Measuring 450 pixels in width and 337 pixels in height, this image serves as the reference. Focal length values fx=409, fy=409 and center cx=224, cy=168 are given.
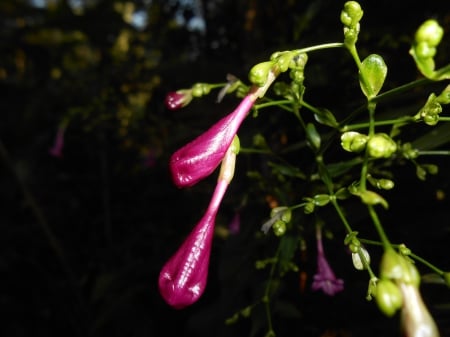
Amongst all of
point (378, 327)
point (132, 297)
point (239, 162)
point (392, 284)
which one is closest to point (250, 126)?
point (239, 162)

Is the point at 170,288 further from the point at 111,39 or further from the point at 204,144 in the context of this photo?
the point at 111,39

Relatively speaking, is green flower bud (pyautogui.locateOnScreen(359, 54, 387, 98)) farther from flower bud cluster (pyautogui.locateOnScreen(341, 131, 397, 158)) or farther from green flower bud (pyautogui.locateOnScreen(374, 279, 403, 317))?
green flower bud (pyautogui.locateOnScreen(374, 279, 403, 317))

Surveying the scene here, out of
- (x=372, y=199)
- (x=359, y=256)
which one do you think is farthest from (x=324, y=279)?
(x=372, y=199)

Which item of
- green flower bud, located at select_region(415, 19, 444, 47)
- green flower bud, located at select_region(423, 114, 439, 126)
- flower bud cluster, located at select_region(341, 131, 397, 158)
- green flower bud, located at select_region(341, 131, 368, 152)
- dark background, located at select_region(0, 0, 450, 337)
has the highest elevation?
green flower bud, located at select_region(415, 19, 444, 47)

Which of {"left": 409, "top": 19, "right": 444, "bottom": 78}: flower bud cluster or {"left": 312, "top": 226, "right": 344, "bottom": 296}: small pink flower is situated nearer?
{"left": 409, "top": 19, "right": 444, "bottom": 78}: flower bud cluster

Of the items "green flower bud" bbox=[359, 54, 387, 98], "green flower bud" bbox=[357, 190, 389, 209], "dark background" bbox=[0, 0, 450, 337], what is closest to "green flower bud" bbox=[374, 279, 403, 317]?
"green flower bud" bbox=[357, 190, 389, 209]

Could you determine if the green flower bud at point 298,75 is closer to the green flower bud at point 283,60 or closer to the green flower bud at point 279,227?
the green flower bud at point 283,60

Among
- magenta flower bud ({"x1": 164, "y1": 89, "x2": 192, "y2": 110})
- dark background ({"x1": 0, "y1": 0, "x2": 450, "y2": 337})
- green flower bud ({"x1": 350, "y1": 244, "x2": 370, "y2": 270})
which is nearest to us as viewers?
green flower bud ({"x1": 350, "y1": 244, "x2": 370, "y2": 270})
